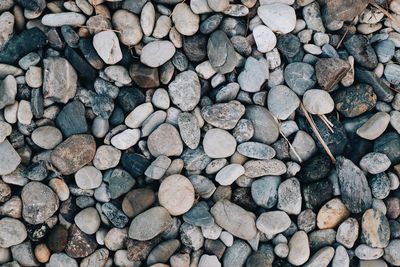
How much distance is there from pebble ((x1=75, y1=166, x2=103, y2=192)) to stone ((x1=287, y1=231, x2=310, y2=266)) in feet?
2.56

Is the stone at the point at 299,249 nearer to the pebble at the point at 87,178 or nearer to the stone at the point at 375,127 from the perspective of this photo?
the stone at the point at 375,127

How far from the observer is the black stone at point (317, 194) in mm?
1982

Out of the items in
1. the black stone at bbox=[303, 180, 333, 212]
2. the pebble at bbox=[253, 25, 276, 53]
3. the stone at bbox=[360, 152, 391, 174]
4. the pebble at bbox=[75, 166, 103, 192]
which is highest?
the pebble at bbox=[253, 25, 276, 53]

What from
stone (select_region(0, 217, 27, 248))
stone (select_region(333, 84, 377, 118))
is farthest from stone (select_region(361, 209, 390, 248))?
stone (select_region(0, 217, 27, 248))

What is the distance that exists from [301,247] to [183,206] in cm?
47

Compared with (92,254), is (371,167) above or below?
above

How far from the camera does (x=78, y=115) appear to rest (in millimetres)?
2020

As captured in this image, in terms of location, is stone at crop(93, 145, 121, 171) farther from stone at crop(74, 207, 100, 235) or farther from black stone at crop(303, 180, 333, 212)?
black stone at crop(303, 180, 333, 212)

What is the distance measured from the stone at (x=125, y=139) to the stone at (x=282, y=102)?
546mm

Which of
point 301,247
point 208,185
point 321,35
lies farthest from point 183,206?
point 321,35

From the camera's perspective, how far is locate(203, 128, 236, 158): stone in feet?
6.56

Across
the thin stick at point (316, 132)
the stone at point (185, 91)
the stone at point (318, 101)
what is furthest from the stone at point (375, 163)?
the stone at point (185, 91)

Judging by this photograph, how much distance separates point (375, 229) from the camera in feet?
6.29

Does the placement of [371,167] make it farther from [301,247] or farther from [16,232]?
[16,232]
